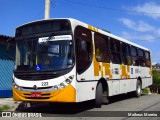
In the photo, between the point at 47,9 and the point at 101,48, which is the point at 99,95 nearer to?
the point at 101,48

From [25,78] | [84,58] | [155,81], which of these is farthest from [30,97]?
[155,81]

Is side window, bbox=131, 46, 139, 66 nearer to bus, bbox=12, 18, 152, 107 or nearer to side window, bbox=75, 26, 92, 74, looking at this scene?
bus, bbox=12, 18, 152, 107

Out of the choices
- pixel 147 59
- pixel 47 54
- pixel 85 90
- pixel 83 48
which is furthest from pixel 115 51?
pixel 147 59

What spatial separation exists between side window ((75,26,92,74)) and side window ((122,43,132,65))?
173 inches

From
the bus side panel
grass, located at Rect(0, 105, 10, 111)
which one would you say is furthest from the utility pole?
grass, located at Rect(0, 105, 10, 111)

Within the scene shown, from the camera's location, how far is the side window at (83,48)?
35.1 feet

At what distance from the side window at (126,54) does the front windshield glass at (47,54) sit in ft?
19.3

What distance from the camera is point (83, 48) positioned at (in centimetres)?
1104

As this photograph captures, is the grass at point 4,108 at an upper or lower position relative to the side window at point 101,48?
lower

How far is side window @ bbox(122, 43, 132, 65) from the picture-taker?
15.9 metres

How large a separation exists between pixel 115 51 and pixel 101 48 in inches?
74.9

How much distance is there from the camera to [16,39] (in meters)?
11.5

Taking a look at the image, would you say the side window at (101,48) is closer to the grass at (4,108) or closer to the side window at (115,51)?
the side window at (115,51)

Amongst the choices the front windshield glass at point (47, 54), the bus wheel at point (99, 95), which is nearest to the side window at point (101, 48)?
the bus wheel at point (99, 95)
